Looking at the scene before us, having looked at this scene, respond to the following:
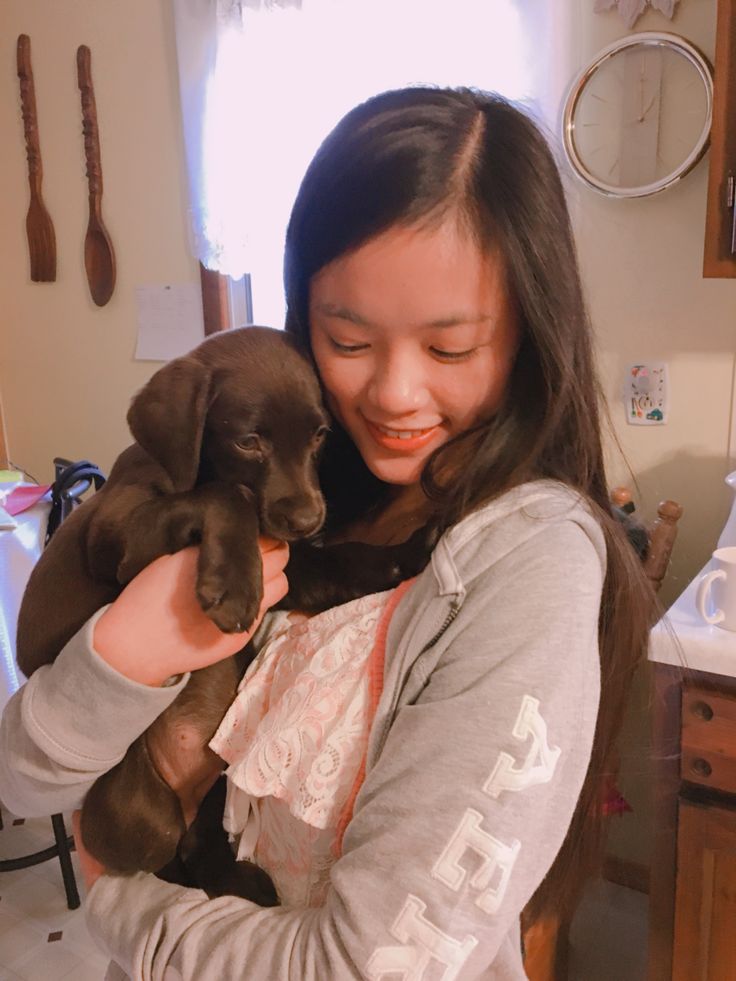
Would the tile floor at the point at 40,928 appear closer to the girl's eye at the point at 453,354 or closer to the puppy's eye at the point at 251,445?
the puppy's eye at the point at 251,445

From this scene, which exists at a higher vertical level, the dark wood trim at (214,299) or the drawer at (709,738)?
the dark wood trim at (214,299)

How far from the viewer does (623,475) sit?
6.63ft

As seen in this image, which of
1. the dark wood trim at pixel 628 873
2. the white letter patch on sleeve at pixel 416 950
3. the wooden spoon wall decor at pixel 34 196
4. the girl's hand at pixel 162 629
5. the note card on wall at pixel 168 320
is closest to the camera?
the white letter patch on sleeve at pixel 416 950

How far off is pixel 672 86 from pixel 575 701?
1.64m

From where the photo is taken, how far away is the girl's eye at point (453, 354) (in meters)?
0.80

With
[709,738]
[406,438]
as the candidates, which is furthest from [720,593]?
[406,438]

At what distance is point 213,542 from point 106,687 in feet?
0.61

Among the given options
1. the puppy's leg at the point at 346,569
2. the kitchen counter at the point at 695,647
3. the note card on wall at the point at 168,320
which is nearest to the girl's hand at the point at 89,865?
the puppy's leg at the point at 346,569

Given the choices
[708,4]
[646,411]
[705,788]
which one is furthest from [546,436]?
[708,4]

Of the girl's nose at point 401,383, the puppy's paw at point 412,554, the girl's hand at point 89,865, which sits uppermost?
the girl's nose at point 401,383

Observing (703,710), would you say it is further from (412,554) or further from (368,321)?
(368,321)

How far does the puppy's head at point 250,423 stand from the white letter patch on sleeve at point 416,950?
1.56ft

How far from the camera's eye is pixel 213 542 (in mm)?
870

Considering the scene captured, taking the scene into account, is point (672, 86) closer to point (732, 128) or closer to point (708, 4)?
point (708, 4)
